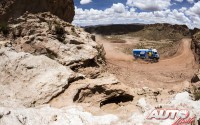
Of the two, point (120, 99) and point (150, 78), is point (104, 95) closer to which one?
point (120, 99)

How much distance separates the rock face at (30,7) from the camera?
31.1 metres

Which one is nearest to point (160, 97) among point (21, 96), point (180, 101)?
point (180, 101)

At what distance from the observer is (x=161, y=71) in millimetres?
31266

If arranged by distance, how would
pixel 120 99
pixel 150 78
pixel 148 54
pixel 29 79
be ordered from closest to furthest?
pixel 29 79
pixel 120 99
pixel 150 78
pixel 148 54

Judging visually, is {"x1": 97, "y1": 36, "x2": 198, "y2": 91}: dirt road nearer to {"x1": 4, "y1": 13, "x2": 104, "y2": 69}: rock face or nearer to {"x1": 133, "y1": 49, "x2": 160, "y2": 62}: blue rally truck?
{"x1": 133, "y1": 49, "x2": 160, "y2": 62}: blue rally truck

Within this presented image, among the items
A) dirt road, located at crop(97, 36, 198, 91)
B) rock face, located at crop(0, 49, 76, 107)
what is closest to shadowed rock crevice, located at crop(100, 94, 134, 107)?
rock face, located at crop(0, 49, 76, 107)

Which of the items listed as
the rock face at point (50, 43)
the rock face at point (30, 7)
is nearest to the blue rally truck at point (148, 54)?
the rock face at point (30, 7)

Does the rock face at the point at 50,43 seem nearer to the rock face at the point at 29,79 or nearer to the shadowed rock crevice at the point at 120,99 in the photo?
the rock face at the point at 29,79

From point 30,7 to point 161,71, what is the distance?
51.6ft

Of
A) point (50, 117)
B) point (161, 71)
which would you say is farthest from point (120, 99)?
point (161, 71)

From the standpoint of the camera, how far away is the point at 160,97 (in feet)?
38.6

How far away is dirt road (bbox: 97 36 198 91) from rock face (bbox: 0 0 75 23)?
339 inches

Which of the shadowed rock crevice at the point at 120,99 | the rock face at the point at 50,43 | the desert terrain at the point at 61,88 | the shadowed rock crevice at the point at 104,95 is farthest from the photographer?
the rock face at the point at 50,43

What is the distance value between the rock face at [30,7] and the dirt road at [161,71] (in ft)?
28.3
